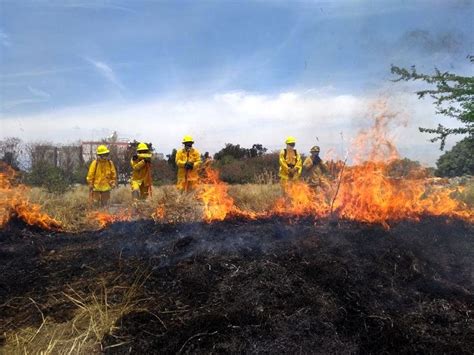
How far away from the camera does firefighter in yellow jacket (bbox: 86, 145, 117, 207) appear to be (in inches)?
416

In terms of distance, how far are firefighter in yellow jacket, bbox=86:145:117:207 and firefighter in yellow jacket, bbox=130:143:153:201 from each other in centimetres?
71

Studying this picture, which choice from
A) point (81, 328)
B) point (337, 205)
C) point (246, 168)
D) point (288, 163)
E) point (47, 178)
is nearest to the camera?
point (81, 328)

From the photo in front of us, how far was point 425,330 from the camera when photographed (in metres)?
3.98

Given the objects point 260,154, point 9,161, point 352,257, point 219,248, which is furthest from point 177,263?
point 260,154

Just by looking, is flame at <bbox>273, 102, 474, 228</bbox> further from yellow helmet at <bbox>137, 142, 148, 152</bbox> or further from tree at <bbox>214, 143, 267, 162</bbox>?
tree at <bbox>214, 143, 267, 162</bbox>

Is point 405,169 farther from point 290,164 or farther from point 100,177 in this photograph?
point 100,177

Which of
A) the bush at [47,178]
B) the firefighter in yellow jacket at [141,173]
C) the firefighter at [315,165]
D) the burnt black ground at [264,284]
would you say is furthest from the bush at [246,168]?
the burnt black ground at [264,284]

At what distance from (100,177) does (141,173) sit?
103 centimetres

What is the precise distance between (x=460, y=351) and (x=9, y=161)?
17.3 meters

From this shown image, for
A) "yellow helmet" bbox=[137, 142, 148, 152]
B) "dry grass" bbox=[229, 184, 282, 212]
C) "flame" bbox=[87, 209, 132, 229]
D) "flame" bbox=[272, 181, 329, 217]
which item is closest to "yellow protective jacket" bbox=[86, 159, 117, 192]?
"yellow helmet" bbox=[137, 142, 148, 152]

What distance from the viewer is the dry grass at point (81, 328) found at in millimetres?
3631

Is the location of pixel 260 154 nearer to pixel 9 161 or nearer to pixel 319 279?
pixel 9 161

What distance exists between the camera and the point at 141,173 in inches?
411

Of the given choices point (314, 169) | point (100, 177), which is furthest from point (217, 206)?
point (314, 169)
